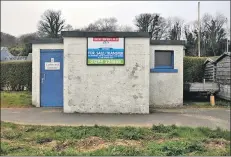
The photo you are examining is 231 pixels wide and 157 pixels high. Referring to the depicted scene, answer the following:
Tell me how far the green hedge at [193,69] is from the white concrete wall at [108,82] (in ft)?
24.7

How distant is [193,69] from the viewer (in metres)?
20.1

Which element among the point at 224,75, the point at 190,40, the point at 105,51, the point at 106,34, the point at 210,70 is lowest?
the point at 224,75

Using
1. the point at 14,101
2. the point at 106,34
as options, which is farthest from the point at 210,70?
the point at 14,101

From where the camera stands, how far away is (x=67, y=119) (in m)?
11.4

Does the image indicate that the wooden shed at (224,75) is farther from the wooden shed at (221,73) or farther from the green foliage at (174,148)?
the green foliage at (174,148)

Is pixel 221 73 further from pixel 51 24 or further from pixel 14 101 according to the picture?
pixel 51 24

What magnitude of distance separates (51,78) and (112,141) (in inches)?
301

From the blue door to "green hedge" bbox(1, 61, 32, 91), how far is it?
22.8 ft

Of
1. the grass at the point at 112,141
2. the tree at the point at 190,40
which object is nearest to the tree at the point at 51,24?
the tree at the point at 190,40

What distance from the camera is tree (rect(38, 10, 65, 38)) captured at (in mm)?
55375

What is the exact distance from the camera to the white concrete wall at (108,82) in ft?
42.7

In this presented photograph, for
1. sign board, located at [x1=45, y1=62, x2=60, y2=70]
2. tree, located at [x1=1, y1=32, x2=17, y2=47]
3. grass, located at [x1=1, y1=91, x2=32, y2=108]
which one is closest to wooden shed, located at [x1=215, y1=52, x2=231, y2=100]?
sign board, located at [x1=45, y1=62, x2=60, y2=70]

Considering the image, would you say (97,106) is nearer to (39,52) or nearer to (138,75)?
(138,75)

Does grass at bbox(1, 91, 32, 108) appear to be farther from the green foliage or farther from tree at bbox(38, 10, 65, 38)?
tree at bbox(38, 10, 65, 38)
